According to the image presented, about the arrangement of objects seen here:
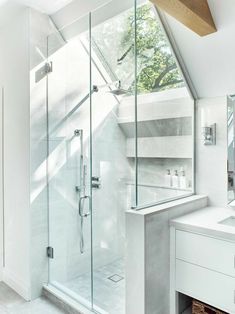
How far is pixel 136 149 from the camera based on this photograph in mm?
2350

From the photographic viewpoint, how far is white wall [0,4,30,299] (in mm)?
2412

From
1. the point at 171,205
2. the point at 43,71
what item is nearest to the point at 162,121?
the point at 171,205

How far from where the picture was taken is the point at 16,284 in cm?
253

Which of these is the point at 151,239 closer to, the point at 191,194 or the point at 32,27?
the point at 191,194

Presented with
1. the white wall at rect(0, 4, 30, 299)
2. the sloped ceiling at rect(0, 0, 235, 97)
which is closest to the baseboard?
the white wall at rect(0, 4, 30, 299)

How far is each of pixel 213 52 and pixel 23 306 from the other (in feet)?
8.24

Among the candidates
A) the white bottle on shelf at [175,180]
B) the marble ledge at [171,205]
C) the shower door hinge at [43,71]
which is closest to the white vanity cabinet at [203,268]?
the marble ledge at [171,205]

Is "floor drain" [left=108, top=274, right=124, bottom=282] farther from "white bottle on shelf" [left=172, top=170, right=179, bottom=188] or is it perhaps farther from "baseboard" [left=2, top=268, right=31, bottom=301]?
"white bottle on shelf" [left=172, top=170, right=179, bottom=188]

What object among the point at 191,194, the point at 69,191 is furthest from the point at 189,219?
the point at 69,191

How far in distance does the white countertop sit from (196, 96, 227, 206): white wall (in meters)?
0.18

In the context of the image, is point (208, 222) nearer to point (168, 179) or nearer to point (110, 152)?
point (168, 179)

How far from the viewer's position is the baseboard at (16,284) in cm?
239

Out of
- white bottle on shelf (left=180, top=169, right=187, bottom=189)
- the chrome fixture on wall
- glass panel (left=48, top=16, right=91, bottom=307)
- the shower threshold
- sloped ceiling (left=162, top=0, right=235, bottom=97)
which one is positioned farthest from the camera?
the chrome fixture on wall

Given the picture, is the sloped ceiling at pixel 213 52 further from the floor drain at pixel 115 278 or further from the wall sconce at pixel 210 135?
the floor drain at pixel 115 278
